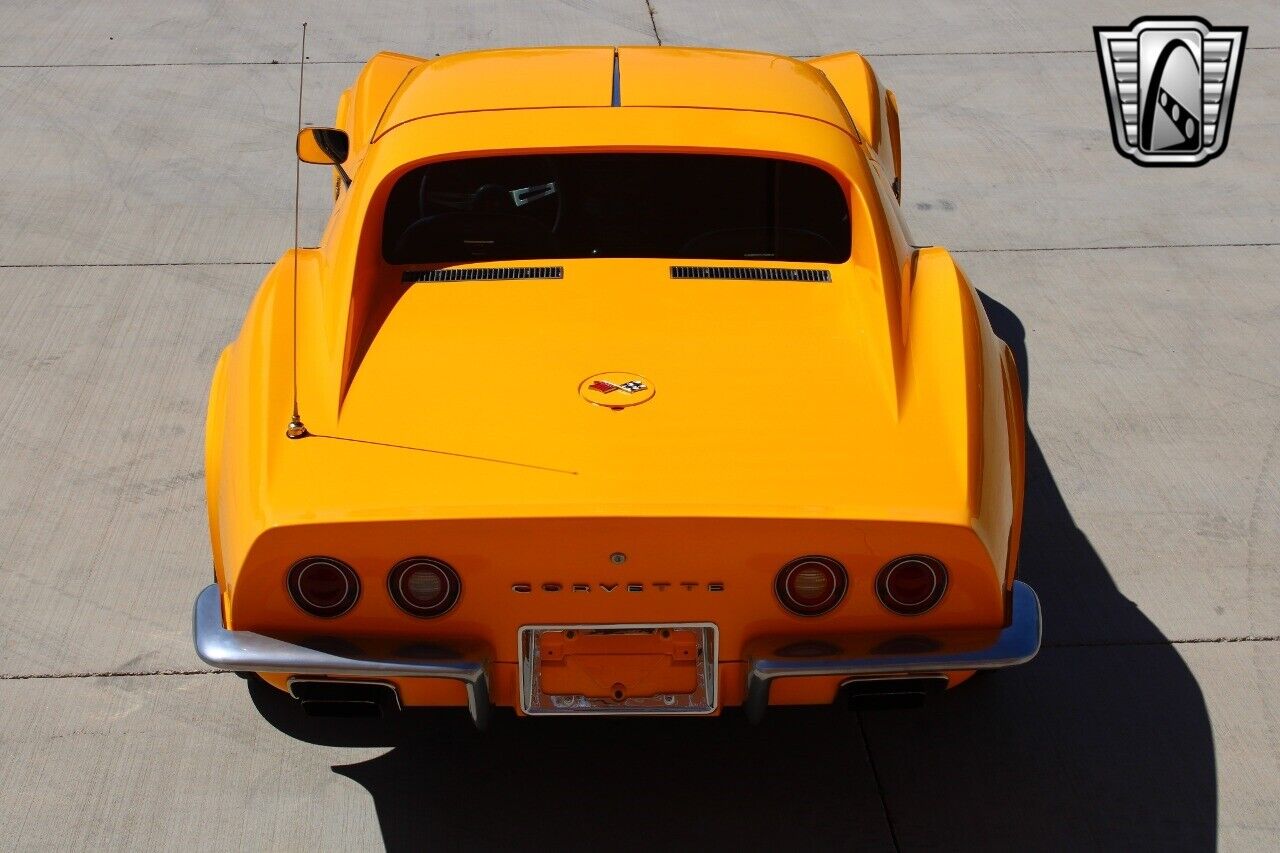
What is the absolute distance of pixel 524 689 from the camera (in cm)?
332

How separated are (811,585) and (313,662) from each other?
1092mm

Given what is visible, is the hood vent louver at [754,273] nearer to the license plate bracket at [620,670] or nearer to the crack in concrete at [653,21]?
the license plate bracket at [620,670]

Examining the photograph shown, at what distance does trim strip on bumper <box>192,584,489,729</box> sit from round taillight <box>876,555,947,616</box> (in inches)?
35.4

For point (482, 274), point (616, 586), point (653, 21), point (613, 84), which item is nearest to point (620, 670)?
point (616, 586)

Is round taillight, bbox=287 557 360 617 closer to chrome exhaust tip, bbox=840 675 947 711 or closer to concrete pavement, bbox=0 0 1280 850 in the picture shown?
concrete pavement, bbox=0 0 1280 850

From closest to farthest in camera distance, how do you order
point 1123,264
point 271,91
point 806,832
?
point 806,832 < point 1123,264 < point 271,91

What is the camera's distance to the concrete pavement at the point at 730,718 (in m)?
3.71

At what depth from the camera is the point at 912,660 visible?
3.24 metres

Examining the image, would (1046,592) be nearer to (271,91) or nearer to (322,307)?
(322,307)

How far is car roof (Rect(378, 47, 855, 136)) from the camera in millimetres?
4355

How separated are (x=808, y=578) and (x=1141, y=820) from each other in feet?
3.84

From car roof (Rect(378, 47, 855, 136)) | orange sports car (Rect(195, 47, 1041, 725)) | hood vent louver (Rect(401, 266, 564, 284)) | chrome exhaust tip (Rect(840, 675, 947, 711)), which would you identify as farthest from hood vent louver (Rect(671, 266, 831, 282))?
chrome exhaust tip (Rect(840, 675, 947, 711))

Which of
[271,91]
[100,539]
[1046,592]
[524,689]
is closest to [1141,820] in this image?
[1046,592]

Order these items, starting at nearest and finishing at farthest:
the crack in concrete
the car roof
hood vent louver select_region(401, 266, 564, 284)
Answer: hood vent louver select_region(401, 266, 564, 284), the car roof, the crack in concrete
